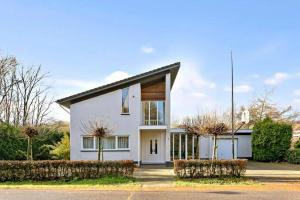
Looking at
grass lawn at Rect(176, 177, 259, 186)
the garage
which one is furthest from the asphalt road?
the garage

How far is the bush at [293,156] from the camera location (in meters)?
29.8

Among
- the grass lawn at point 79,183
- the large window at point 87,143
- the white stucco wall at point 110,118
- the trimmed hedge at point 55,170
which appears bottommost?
the grass lawn at point 79,183

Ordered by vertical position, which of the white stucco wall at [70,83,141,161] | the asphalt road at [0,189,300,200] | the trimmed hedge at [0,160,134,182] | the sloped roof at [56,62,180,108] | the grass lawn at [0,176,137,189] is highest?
the sloped roof at [56,62,180,108]

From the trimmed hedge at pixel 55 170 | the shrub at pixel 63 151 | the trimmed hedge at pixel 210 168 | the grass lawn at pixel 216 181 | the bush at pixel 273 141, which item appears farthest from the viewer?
the bush at pixel 273 141

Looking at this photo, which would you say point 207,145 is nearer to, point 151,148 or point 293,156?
point 293,156

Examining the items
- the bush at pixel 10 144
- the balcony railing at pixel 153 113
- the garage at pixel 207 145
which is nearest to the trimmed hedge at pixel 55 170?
the balcony railing at pixel 153 113

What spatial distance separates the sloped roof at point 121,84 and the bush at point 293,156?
11991 millimetres

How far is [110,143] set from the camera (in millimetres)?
26281

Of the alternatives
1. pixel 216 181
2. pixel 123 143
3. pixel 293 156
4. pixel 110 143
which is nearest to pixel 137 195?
pixel 216 181

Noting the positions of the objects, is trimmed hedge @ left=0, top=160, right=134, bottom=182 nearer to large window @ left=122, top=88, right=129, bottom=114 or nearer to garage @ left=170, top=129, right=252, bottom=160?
large window @ left=122, top=88, right=129, bottom=114

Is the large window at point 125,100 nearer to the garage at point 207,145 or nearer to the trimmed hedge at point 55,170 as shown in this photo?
the garage at point 207,145

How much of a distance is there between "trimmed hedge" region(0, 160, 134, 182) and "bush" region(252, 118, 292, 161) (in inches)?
702

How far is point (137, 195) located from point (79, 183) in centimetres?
440

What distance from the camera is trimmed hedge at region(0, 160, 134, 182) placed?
695 inches
